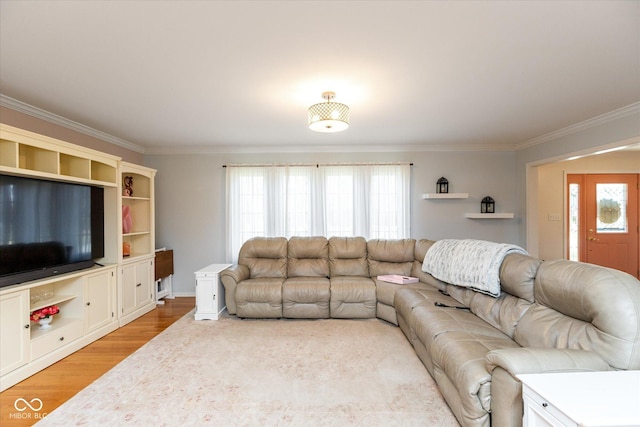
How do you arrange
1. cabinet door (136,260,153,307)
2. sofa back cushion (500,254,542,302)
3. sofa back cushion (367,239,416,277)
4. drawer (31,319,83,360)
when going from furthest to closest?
sofa back cushion (367,239,416,277), cabinet door (136,260,153,307), drawer (31,319,83,360), sofa back cushion (500,254,542,302)

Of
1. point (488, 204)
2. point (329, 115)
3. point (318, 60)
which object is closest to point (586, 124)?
point (488, 204)

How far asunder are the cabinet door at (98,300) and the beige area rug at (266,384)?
705 millimetres

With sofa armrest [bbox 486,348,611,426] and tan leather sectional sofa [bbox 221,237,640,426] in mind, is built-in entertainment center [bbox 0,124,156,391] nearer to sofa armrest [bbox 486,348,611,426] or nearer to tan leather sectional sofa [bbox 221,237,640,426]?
tan leather sectional sofa [bbox 221,237,640,426]

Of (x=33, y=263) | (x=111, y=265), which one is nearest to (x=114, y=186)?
(x=111, y=265)

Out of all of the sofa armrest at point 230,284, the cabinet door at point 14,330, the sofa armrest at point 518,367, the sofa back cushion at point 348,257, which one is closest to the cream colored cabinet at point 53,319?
the cabinet door at point 14,330

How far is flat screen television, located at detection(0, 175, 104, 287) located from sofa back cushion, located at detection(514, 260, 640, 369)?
4.01 metres

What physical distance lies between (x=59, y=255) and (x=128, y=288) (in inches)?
38.7

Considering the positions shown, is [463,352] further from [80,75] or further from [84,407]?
[80,75]

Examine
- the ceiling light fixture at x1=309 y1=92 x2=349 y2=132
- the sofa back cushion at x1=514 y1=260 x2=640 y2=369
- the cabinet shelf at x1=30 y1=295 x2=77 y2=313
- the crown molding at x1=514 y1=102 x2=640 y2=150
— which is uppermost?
the crown molding at x1=514 y1=102 x2=640 y2=150

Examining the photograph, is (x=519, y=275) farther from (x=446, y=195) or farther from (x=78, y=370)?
(x=78, y=370)

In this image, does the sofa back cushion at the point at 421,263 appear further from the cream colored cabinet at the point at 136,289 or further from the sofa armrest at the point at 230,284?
the cream colored cabinet at the point at 136,289


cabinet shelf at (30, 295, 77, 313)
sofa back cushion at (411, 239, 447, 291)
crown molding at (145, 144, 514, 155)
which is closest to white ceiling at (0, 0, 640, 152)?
crown molding at (145, 144, 514, 155)

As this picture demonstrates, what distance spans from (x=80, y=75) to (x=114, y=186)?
153 cm

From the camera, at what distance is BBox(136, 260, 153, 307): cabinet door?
3.82 meters
